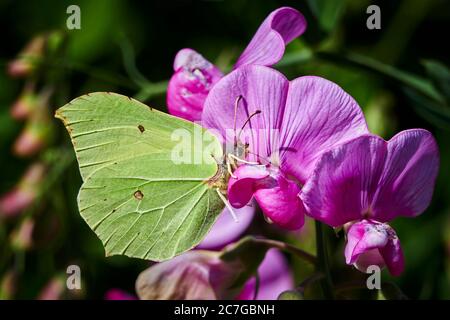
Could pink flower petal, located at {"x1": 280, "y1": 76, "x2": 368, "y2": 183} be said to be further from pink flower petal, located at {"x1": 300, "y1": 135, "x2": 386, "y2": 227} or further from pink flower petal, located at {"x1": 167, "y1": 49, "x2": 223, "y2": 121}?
pink flower petal, located at {"x1": 167, "y1": 49, "x2": 223, "y2": 121}

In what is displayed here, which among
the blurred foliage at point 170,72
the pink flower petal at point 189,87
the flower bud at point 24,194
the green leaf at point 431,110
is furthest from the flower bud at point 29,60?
the green leaf at point 431,110

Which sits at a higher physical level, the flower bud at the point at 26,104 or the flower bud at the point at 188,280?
the flower bud at the point at 26,104

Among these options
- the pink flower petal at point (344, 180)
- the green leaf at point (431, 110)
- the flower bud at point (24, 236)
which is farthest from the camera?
the flower bud at point (24, 236)

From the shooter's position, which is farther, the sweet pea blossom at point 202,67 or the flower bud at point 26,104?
the flower bud at point 26,104

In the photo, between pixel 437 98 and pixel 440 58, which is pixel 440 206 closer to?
pixel 440 58

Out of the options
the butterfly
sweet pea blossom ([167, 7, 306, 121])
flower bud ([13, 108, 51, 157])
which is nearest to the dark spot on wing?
the butterfly

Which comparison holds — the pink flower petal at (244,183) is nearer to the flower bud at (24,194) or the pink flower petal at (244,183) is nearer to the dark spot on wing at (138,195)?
the dark spot on wing at (138,195)

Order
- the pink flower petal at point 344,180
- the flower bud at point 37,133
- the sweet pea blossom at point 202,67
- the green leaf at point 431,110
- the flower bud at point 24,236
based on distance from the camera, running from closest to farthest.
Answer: the pink flower petal at point 344,180 < the sweet pea blossom at point 202,67 < the green leaf at point 431,110 < the flower bud at point 24,236 < the flower bud at point 37,133

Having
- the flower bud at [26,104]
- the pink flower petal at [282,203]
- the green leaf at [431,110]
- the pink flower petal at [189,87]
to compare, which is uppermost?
the pink flower petal at [189,87]
